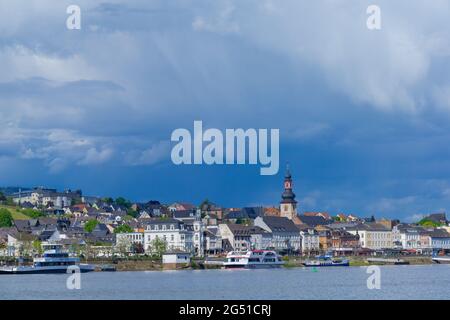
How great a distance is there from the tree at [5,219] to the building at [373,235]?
3737 cm

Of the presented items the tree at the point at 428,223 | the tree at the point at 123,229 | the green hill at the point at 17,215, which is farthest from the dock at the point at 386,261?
the tree at the point at 428,223

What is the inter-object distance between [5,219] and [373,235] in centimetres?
4087

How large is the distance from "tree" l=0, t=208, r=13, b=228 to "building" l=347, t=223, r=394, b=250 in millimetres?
37372

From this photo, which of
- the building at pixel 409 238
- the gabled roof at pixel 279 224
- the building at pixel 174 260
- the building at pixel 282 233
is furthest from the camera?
the building at pixel 409 238

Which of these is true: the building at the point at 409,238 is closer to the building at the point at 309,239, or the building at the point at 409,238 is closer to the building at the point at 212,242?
the building at the point at 309,239

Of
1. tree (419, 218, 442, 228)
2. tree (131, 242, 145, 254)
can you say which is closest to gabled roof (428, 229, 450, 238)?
tree (419, 218, 442, 228)

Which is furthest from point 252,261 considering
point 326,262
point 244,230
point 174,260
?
point 244,230

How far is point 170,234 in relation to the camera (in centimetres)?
9844

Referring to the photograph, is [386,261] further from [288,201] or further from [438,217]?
[438,217]

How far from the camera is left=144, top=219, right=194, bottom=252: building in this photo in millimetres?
96938

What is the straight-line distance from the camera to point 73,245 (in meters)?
88.6

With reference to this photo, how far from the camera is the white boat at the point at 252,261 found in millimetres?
77750
